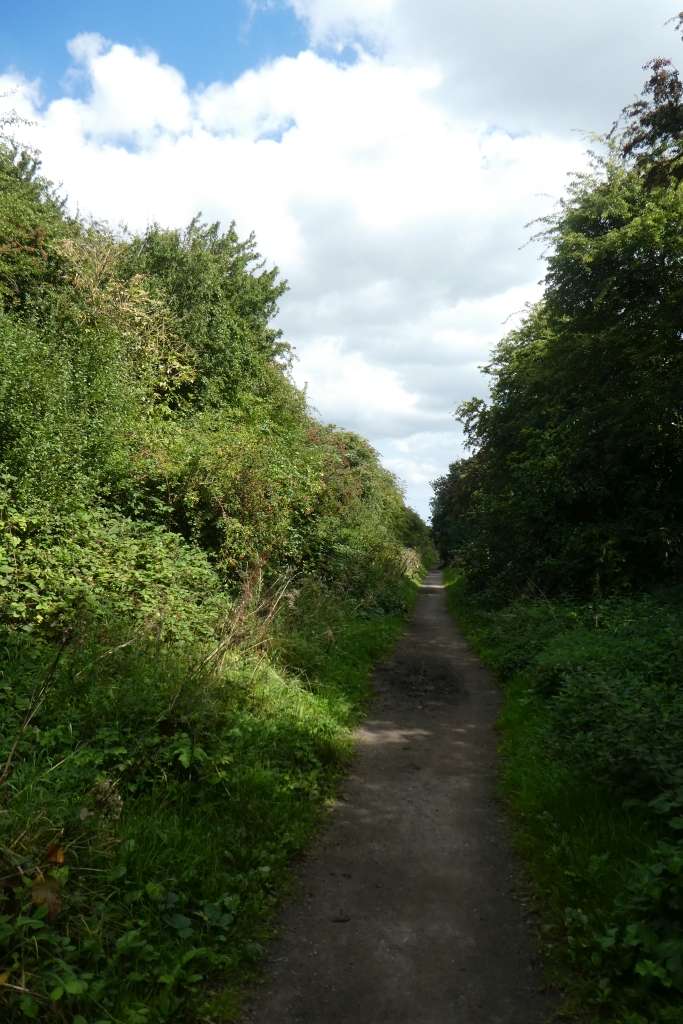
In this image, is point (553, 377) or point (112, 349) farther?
point (553, 377)

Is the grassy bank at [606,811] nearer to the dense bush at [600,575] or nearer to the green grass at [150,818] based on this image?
the dense bush at [600,575]

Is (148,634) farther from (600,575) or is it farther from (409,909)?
(600,575)

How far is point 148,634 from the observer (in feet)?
25.9

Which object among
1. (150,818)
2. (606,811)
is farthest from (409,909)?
(150,818)

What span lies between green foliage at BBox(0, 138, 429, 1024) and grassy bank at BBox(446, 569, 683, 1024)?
6.10ft

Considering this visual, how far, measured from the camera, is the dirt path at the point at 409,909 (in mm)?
3639

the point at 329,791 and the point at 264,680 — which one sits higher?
the point at 264,680

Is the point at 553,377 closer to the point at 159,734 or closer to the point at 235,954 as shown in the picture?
the point at 159,734

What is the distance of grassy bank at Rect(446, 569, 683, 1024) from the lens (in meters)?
3.54

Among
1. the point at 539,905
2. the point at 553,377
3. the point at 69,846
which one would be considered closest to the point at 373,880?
the point at 539,905

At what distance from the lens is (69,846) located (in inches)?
156

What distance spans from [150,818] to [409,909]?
1894 millimetres

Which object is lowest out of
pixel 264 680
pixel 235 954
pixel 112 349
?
pixel 235 954

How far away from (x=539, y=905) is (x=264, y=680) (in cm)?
404
